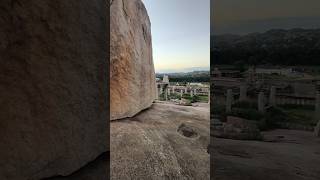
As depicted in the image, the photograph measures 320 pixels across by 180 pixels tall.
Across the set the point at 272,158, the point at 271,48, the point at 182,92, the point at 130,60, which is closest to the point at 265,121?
the point at 272,158

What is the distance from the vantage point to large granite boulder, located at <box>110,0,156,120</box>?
3.82 m

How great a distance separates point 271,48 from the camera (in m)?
2.34
